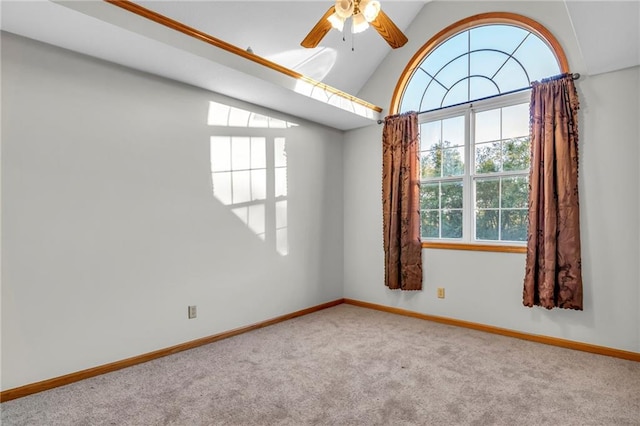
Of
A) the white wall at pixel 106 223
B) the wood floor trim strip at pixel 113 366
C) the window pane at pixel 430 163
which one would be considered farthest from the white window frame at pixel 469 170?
the wood floor trim strip at pixel 113 366

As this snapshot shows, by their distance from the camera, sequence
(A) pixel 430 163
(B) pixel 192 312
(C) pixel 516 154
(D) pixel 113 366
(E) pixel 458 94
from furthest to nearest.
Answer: (A) pixel 430 163 → (E) pixel 458 94 → (C) pixel 516 154 → (B) pixel 192 312 → (D) pixel 113 366

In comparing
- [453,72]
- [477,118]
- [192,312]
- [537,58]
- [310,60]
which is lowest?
[192,312]

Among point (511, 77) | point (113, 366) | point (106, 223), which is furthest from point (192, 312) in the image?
point (511, 77)

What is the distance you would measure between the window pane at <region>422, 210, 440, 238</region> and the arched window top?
3.96 ft

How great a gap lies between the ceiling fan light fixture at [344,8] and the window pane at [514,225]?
7.96ft

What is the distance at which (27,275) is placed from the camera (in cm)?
221

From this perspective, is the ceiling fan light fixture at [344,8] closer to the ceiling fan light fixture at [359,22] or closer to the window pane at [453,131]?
the ceiling fan light fixture at [359,22]

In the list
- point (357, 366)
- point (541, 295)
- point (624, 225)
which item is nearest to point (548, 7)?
point (624, 225)

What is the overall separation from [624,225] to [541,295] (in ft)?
2.75

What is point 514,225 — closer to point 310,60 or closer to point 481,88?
point 481,88

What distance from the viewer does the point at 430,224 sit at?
3.94m

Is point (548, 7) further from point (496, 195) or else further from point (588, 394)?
point (588, 394)

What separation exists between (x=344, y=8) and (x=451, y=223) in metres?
2.51

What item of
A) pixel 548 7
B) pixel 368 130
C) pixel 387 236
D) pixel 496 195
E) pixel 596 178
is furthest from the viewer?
pixel 368 130
